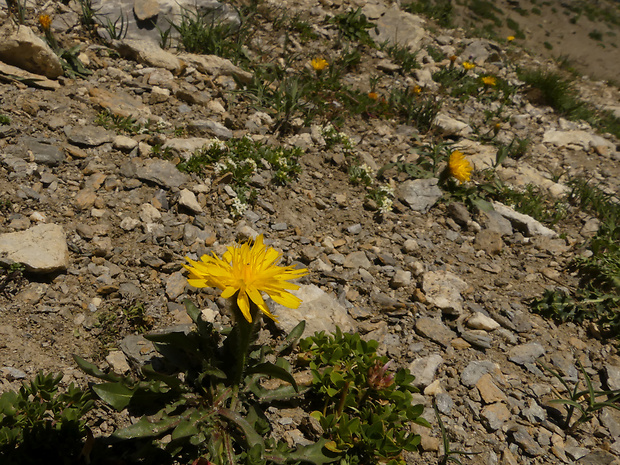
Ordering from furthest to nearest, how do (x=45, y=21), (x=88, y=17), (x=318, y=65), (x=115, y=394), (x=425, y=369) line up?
1. (x=318, y=65)
2. (x=88, y=17)
3. (x=45, y=21)
4. (x=425, y=369)
5. (x=115, y=394)

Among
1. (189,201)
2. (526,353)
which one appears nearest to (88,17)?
(189,201)

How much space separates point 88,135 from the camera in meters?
3.24

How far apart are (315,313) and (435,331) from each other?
2.83 ft

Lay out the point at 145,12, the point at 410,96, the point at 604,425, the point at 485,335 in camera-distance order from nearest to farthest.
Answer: the point at 604,425 < the point at 485,335 < the point at 145,12 < the point at 410,96

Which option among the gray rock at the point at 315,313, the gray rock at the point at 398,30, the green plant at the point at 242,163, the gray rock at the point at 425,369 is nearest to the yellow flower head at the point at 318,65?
the green plant at the point at 242,163

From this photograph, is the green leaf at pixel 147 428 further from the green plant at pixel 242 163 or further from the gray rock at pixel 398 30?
the gray rock at pixel 398 30

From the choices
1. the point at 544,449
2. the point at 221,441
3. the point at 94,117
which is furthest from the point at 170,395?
the point at 94,117

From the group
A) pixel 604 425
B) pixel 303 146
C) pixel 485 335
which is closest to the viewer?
pixel 604 425

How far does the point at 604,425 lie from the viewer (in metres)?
2.53

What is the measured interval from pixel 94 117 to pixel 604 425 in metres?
4.29

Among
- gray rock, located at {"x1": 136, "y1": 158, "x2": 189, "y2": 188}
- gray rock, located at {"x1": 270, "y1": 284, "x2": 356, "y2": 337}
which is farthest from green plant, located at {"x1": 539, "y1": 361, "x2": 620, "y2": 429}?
gray rock, located at {"x1": 136, "y1": 158, "x2": 189, "y2": 188}

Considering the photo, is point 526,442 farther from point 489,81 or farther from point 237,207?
point 489,81

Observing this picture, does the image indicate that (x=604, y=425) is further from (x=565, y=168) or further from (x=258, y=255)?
(x=565, y=168)

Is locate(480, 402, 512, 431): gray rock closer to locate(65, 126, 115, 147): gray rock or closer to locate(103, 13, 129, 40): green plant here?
locate(65, 126, 115, 147): gray rock
